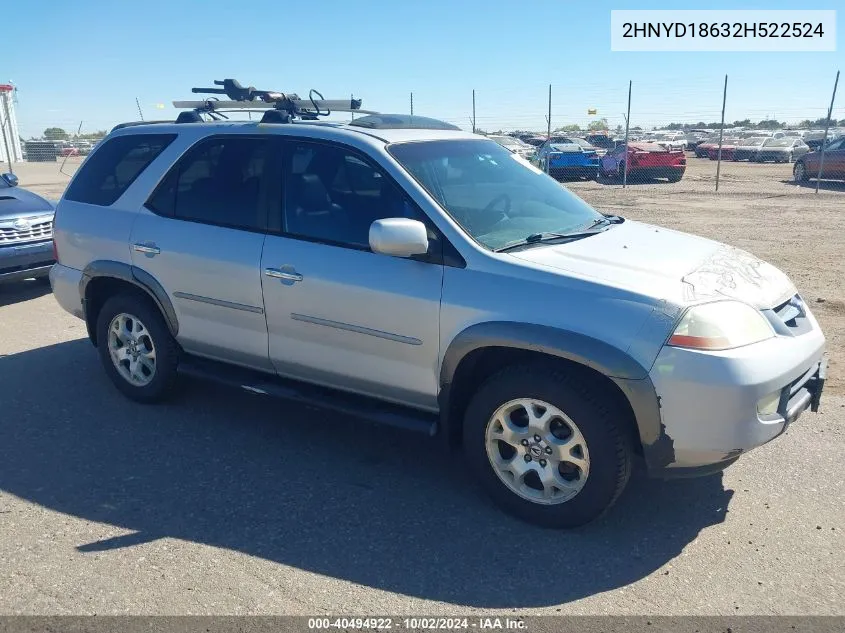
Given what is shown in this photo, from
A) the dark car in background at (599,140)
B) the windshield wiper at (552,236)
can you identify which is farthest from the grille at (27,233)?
the dark car in background at (599,140)

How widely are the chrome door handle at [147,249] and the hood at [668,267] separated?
2389 mm

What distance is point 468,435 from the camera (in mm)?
3688

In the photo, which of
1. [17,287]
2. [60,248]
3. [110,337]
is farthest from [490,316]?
[17,287]

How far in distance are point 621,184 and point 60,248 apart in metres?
19.5

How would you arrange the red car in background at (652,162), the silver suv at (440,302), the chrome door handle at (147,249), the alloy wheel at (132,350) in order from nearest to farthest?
1. the silver suv at (440,302)
2. the chrome door handle at (147,249)
3. the alloy wheel at (132,350)
4. the red car in background at (652,162)

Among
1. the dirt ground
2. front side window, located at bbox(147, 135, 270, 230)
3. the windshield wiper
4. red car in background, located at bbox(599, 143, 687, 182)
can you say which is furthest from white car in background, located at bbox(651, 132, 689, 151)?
front side window, located at bbox(147, 135, 270, 230)

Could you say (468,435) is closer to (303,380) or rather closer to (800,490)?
(303,380)

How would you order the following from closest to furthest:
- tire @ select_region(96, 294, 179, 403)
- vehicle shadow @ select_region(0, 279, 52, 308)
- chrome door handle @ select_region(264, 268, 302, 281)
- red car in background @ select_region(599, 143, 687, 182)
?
chrome door handle @ select_region(264, 268, 302, 281)
tire @ select_region(96, 294, 179, 403)
vehicle shadow @ select_region(0, 279, 52, 308)
red car in background @ select_region(599, 143, 687, 182)

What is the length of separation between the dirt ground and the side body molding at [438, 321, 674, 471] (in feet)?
8.64

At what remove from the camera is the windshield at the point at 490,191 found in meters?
→ 3.89

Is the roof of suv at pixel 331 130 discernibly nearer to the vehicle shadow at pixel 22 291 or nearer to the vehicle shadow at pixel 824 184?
the vehicle shadow at pixel 22 291

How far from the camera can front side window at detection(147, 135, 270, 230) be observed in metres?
4.41

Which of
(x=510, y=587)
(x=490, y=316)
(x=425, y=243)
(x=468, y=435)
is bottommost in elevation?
(x=510, y=587)

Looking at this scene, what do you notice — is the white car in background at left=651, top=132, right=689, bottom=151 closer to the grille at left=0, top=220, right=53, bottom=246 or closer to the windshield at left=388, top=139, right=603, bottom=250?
the grille at left=0, top=220, right=53, bottom=246
